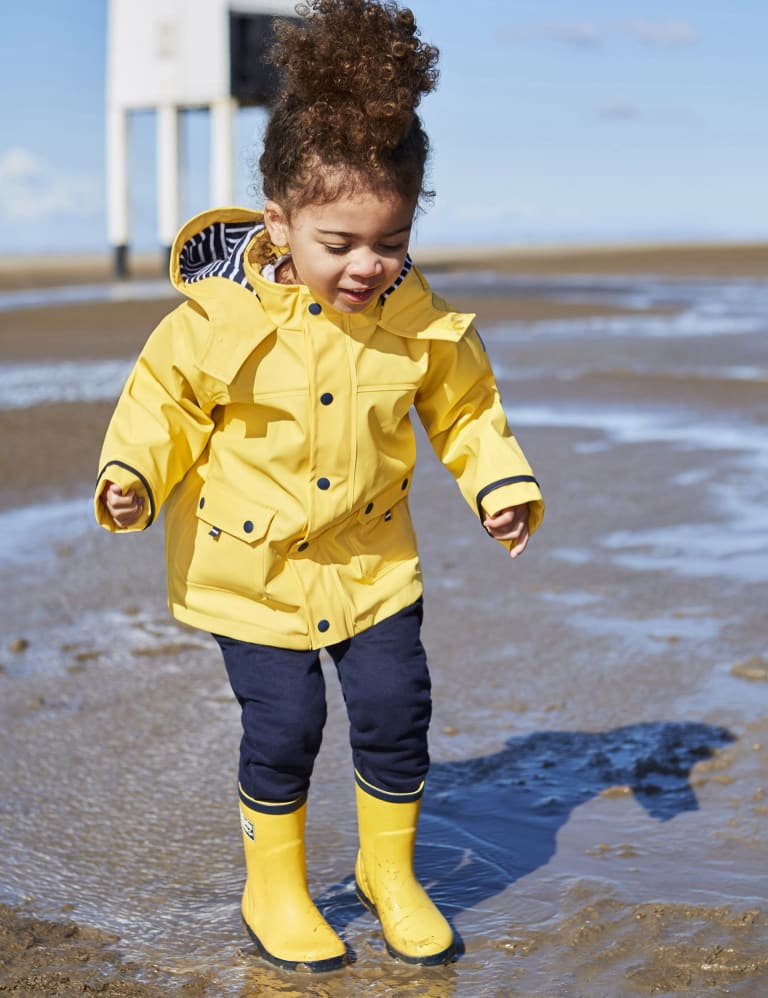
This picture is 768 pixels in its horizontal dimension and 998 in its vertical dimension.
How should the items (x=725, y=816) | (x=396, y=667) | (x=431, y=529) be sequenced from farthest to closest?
(x=431, y=529)
(x=725, y=816)
(x=396, y=667)

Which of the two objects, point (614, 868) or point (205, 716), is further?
point (205, 716)

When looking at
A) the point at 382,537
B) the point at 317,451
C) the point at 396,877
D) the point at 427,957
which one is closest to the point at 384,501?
the point at 382,537

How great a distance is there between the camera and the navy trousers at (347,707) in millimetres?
2520

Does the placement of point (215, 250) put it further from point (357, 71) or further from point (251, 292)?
point (357, 71)

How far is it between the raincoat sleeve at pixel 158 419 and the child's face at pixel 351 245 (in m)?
0.24

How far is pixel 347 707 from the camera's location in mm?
2559

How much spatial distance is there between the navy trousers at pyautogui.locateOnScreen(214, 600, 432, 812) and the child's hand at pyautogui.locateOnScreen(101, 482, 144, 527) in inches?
11.8

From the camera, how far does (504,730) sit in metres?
3.64

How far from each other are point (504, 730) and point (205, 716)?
832 millimetres

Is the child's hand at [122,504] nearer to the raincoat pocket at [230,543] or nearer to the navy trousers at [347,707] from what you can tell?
the raincoat pocket at [230,543]

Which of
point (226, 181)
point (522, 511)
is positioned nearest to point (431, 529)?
point (522, 511)

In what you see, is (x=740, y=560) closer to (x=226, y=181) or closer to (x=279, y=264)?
(x=279, y=264)

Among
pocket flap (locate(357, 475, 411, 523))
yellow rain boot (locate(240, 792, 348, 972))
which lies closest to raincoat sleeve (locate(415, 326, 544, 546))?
pocket flap (locate(357, 475, 411, 523))

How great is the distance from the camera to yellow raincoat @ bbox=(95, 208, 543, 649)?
8.10 feet
